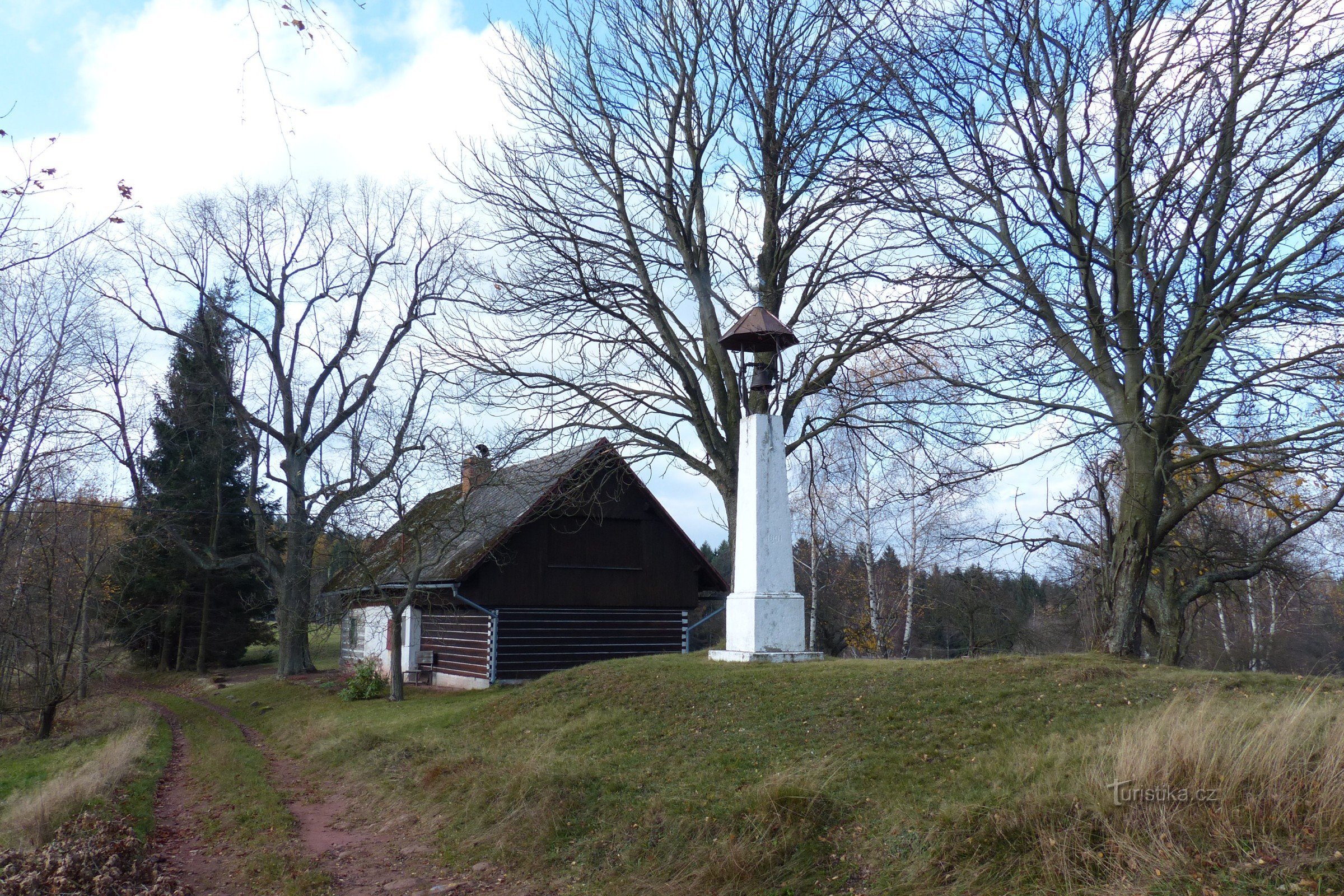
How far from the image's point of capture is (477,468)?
2319 centimetres

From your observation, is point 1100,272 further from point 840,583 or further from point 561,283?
point 840,583

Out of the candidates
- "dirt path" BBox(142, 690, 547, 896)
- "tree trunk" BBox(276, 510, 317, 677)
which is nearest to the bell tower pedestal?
"dirt path" BBox(142, 690, 547, 896)

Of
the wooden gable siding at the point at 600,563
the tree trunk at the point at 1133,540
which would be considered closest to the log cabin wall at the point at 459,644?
the wooden gable siding at the point at 600,563

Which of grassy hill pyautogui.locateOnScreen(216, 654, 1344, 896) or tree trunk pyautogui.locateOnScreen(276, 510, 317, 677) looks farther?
tree trunk pyautogui.locateOnScreen(276, 510, 317, 677)

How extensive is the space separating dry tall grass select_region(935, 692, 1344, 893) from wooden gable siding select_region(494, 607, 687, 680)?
53.4 ft

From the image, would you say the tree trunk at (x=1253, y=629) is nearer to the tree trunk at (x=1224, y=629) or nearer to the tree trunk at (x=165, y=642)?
the tree trunk at (x=1224, y=629)

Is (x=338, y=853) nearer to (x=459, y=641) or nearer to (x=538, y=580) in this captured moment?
(x=538, y=580)

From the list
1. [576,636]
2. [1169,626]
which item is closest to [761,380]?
[1169,626]

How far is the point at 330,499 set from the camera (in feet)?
84.9

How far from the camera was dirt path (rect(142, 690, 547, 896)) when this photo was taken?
25.3 feet

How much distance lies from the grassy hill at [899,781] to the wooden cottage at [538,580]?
9003mm

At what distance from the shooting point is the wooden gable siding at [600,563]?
2220cm

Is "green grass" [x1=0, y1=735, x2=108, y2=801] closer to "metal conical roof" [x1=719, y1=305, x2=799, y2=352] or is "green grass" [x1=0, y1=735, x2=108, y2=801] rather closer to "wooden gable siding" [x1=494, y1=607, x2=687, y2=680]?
"wooden gable siding" [x1=494, y1=607, x2=687, y2=680]

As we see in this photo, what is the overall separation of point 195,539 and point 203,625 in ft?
11.0
